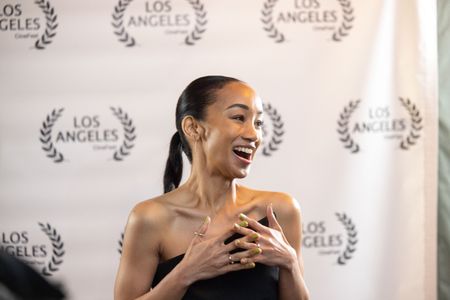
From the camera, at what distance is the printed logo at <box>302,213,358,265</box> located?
3.18 meters

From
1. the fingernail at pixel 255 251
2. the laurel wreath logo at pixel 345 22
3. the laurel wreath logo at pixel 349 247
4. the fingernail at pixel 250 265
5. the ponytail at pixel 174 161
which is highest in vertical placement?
the laurel wreath logo at pixel 345 22

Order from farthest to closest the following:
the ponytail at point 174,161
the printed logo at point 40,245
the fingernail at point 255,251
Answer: the printed logo at point 40,245 → the ponytail at point 174,161 → the fingernail at point 255,251

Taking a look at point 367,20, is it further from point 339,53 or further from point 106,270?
point 106,270

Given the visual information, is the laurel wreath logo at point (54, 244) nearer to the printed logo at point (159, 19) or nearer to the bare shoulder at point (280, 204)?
the printed logo at point (159, 19)

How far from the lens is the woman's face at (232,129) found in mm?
1851

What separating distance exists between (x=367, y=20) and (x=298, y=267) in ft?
5.64

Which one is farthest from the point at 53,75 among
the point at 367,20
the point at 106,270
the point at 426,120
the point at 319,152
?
the point at 426,120

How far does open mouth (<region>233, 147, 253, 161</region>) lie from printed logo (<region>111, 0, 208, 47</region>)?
1.39 metres

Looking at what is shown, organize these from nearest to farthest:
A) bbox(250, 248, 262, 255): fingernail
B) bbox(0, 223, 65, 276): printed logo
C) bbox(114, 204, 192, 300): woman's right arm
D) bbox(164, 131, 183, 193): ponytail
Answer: bbox(250, 248, 262, 255): fingernail, bbox(114, 204, 192, 300): woman's right arm, bbox(164, 131, 183, 193): ponytail, bbox(0, 223, 65, 276): printed logo

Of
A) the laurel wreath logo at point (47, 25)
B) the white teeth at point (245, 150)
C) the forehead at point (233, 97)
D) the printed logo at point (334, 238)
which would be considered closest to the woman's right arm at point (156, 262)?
the white teeth at point (245, 150)

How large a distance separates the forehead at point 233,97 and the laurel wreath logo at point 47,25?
1530mm

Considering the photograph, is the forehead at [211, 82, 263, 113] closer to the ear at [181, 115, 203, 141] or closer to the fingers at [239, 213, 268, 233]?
the ear at [181, 115, 203, 141]

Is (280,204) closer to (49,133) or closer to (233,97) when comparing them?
(233,97)

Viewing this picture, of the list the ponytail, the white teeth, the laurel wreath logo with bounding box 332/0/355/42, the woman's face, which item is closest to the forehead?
the woman's face
